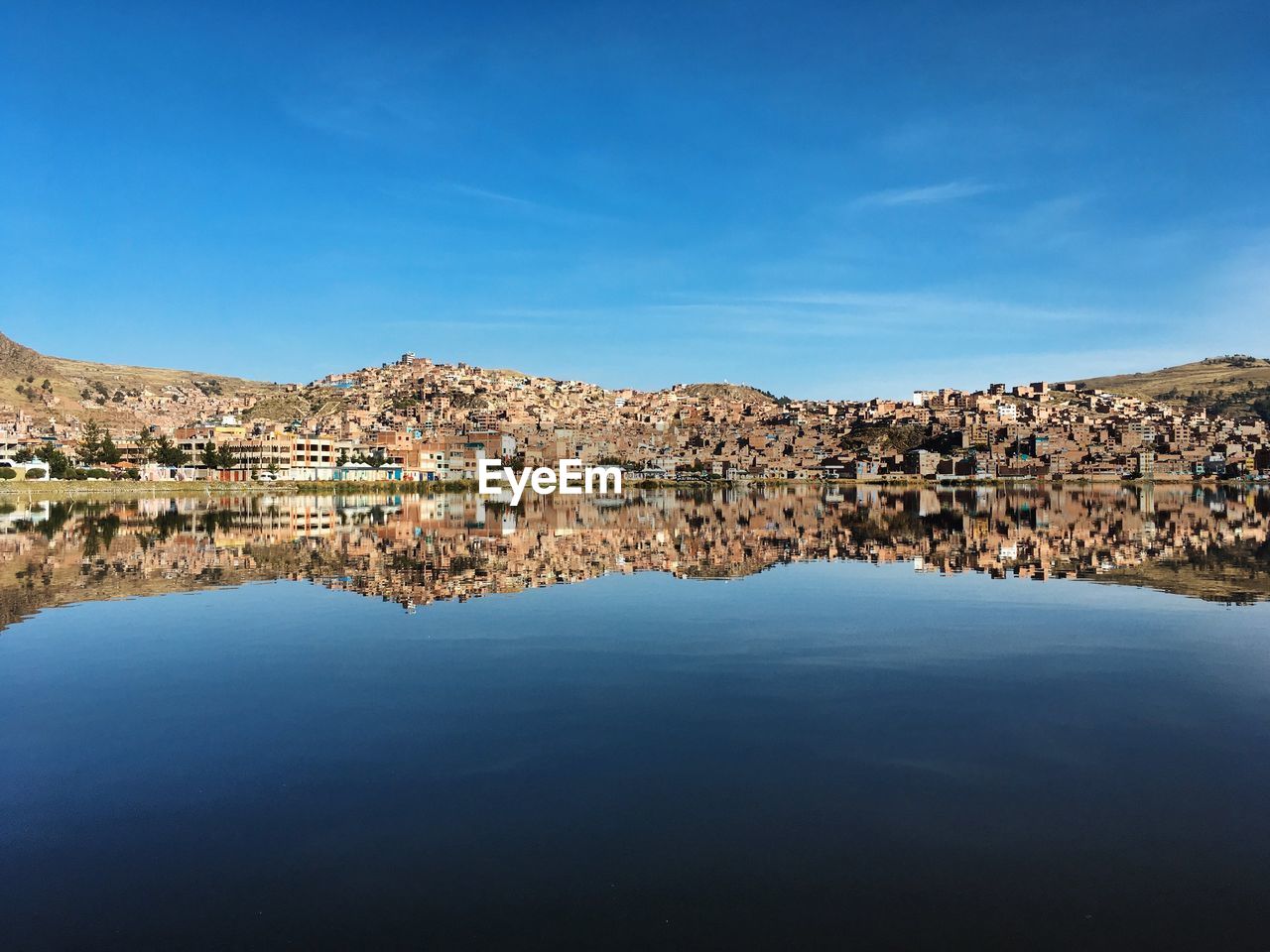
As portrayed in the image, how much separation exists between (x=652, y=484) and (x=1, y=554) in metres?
128

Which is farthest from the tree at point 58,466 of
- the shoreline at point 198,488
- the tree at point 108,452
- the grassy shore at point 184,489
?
the tree at point 108,452

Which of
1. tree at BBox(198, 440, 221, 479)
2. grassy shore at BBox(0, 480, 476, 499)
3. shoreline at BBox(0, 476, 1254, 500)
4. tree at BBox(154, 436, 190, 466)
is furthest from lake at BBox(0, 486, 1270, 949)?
tree at BBox(154, 436, 190, 466)

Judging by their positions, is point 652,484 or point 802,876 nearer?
point 802,876

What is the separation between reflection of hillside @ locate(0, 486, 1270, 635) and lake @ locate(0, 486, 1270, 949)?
2908mm

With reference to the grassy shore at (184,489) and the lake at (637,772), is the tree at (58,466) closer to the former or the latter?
the grassy shore at (184,489)

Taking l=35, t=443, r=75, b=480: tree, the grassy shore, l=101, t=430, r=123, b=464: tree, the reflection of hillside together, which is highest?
l=101, t=430, r=123, b=464: tree

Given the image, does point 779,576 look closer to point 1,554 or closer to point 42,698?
point 42,698

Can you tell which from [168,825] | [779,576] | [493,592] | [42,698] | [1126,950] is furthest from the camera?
[779,576]

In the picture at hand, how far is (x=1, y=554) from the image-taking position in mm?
29719

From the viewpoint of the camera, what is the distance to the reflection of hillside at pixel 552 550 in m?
22.0

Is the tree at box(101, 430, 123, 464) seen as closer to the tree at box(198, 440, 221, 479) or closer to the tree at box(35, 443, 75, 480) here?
the tree at box(198, 440, 221, 479)

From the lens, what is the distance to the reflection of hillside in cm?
2197

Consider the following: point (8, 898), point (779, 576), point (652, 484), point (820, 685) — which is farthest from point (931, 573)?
point (652, 484)

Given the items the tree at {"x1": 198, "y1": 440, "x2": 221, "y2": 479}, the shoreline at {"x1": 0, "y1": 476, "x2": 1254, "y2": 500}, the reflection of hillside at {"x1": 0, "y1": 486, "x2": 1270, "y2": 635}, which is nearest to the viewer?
the reflection of hillside at {"x1": 0, "y1": 486, "x2": 1270, "y2": 635}
